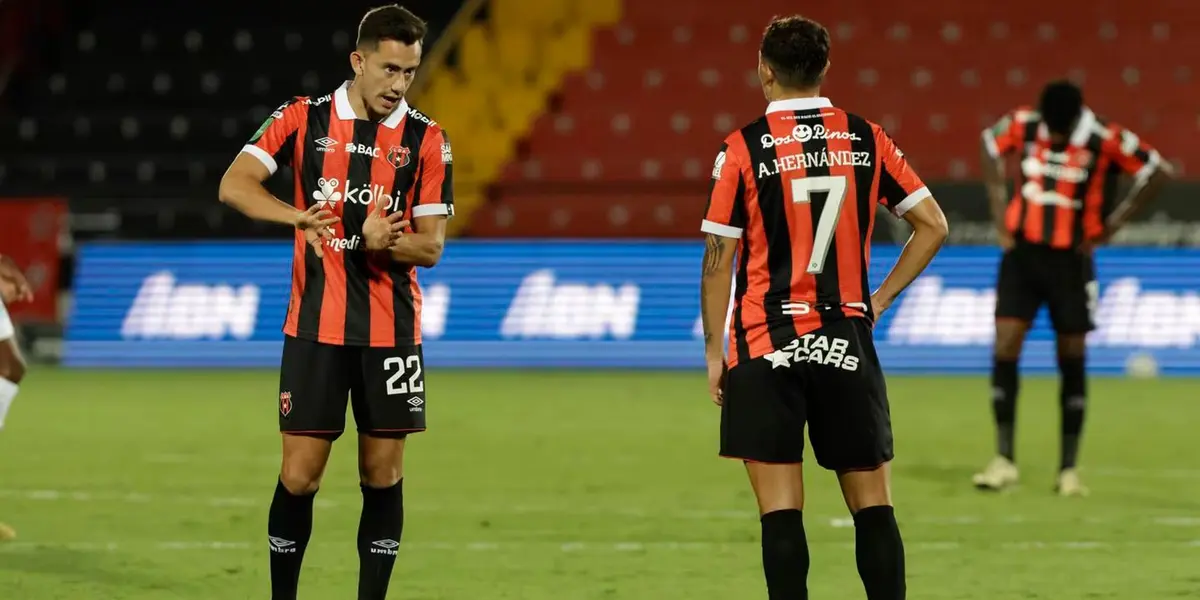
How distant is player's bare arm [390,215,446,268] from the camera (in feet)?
17.2

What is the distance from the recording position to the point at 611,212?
1852 centimetres

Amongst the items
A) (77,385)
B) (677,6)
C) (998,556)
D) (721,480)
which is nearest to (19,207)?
(77,385)

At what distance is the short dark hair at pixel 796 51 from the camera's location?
15.6 ft

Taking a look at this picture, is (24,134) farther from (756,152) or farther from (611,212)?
(756,152)

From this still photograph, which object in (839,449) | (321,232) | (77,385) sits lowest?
(77,385)

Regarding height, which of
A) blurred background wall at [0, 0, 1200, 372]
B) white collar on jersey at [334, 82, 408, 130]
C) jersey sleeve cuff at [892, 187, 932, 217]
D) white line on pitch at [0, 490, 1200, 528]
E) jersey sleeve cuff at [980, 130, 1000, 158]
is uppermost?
blurred background wall at [0, 0, 1200, 372]

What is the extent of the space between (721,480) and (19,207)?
10322 mm

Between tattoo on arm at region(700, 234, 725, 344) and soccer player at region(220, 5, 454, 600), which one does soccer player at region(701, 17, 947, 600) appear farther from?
soccer player at region(220, 5, 454, 600)

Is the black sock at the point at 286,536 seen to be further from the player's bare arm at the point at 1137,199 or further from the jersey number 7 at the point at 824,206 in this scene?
the player's bare arm at the point at 1137,199

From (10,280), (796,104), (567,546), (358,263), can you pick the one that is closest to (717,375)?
(796,104)

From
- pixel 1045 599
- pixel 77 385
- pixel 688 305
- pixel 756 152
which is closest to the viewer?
pixel 756 152

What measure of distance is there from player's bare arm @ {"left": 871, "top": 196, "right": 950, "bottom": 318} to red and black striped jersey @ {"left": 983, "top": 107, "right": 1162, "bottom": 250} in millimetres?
4339

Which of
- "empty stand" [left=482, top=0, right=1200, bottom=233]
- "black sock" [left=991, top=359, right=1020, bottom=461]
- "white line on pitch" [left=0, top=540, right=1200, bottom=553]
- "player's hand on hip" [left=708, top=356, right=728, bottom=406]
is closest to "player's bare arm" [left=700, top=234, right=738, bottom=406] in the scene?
"player's hand on hip" [left=708, top=356, right=728, bottom=406]

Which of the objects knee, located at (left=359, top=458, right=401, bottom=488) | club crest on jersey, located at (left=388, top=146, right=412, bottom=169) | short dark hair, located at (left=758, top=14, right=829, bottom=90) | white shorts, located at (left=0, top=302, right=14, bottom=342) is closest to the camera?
short dark hair, located at (left=758, top=14, right=829, bottom=90)
